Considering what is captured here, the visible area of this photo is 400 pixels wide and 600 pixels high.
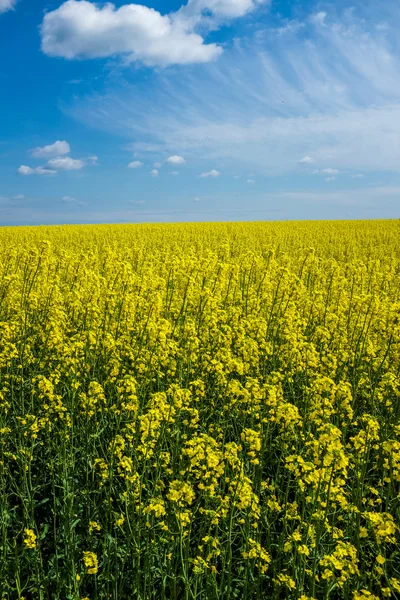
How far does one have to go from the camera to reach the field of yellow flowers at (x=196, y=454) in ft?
9.39

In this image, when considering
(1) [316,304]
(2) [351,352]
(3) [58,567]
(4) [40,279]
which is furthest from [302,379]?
(4) [40,279]

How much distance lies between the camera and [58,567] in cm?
329

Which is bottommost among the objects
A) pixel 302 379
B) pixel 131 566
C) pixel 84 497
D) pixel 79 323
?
pixel 131 566

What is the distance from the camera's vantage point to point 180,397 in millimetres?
3412

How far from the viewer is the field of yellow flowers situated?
2.86 metres

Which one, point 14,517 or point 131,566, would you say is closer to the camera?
point 131,566

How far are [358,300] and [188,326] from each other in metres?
2.28

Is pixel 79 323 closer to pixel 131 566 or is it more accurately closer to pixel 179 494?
pixel 131 566

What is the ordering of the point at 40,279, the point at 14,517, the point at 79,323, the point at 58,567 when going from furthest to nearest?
the point at 40,279
the point at 79,323
the point at 14,517
the point at 58,567

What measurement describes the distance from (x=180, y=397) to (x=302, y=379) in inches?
99.8

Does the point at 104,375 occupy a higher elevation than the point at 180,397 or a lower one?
lower

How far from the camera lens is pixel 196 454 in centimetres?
300

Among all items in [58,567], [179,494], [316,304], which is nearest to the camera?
[179,494]

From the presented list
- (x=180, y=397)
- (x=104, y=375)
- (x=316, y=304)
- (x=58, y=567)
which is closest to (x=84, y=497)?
(x=58, y=567)
